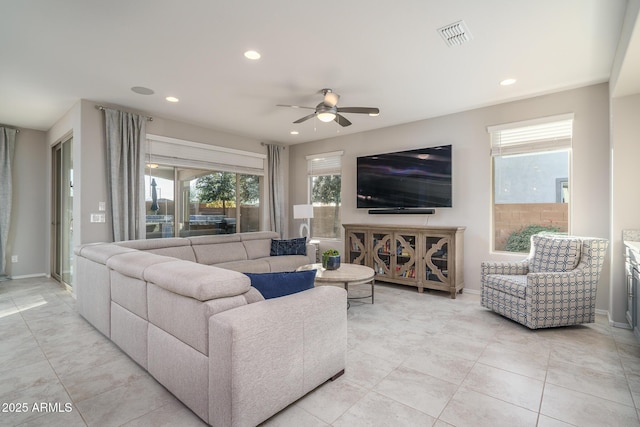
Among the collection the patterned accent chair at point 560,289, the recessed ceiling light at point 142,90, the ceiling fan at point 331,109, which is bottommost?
the patterned accent chair at point 560,289

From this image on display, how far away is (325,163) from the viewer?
613 centimetres

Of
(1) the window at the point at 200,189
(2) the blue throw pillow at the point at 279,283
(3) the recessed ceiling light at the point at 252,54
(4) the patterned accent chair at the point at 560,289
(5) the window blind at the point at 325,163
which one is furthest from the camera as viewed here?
(5) the window blind at the point at 325,163

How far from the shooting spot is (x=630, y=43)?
2199 mm

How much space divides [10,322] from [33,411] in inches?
82.6

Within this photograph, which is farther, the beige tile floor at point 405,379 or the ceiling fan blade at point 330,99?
the ceiling fan blade at point 330,99

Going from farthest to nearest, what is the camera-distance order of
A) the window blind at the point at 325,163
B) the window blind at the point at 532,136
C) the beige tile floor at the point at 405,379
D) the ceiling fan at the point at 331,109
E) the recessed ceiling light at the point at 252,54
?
the window blind at the point at 325,163 < the window blind at the point at 532,136 < the ceiling fan at the point at 331,109 < the recessed ceiling light at the point at 252,54 < the beige tile floor at the point at 405,379

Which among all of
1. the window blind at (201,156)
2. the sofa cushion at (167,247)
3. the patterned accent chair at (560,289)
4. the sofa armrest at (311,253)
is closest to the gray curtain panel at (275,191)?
the window blind at (201,156)

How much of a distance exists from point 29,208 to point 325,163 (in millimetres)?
5291

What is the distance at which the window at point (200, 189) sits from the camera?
4.66 metres

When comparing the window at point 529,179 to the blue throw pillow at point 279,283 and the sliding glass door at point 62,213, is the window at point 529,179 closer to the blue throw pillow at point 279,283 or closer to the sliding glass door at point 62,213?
the blue throw pillow at point 279,283

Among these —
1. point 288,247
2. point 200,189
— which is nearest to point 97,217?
point 200,189

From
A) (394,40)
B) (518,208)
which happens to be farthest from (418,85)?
(518,208)

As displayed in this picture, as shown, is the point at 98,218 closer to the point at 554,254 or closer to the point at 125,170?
the point at 125,170

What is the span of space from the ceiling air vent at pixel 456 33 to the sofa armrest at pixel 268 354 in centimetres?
225
